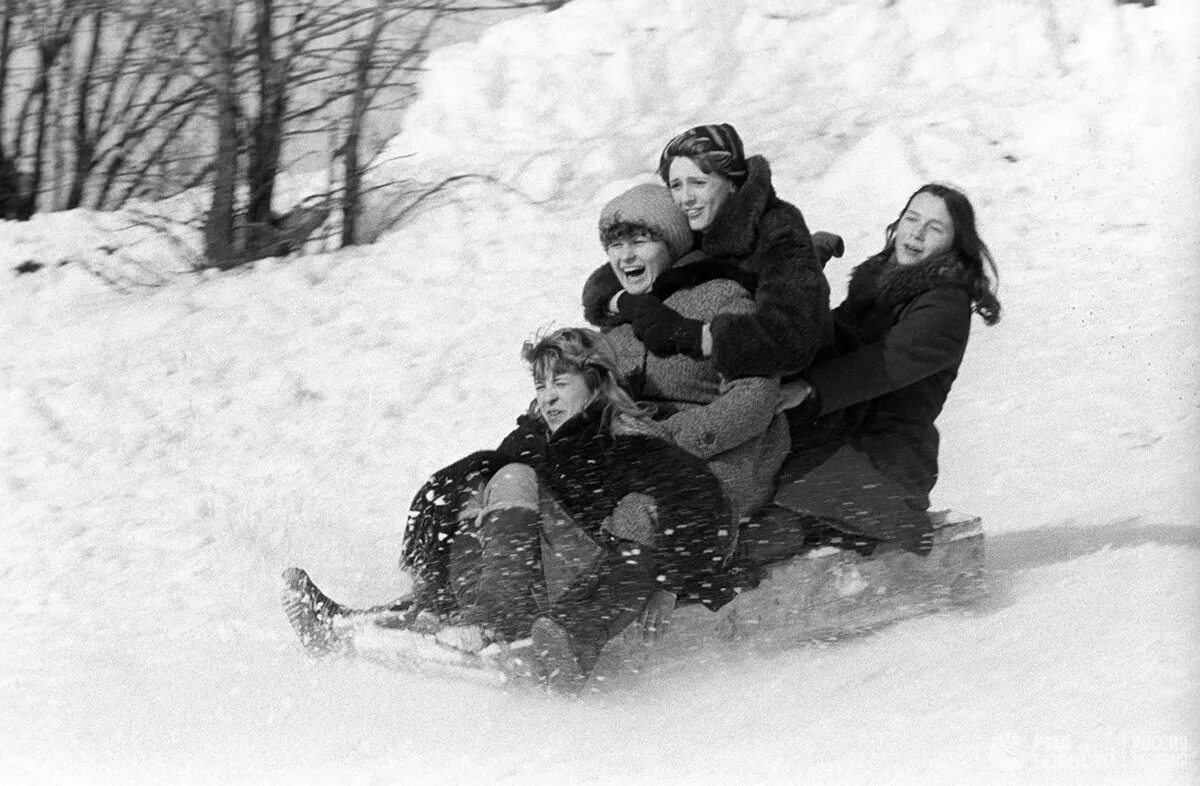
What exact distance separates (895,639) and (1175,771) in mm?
921

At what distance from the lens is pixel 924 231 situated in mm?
3811

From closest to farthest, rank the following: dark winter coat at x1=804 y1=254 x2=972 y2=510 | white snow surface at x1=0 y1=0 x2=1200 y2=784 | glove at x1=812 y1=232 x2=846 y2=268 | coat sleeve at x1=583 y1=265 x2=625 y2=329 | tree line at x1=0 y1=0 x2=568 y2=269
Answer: white snow surface at x1=0 y1=0 x2=1200 y2=784 → dark winter coat at x1=804 y1=254 x2=972 y2=510 → coat sleeve at x1=583 y1=265 x2=625 y2=329 → glove at x1=812 y1=232 x2=846 y2=268 → tree line at x1=0 y1=0 x2=568 y2=269

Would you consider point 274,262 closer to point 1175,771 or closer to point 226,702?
point 226,702

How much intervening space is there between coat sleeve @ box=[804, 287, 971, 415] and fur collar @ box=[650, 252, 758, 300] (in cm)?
26

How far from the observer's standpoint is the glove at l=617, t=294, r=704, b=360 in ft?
11.7

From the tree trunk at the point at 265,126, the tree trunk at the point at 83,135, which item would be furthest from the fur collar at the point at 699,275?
the tree trunk at the point at 83,135

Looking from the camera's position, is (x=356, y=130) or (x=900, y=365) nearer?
(x=900, y=365)

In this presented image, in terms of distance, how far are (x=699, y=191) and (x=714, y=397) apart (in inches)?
18.1

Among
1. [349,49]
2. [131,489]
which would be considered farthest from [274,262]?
[131,489]

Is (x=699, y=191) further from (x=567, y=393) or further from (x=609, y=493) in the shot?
(x=609, y=493)

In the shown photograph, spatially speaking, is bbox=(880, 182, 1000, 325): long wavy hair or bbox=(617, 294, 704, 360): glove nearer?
bbox=(617, 294, 704, 360): glove

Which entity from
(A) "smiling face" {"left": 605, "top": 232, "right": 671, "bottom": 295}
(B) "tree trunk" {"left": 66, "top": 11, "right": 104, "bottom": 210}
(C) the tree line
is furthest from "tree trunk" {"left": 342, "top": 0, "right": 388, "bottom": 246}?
(A) "smiling face" {"left": 605, "top": 232, "right": 671, "bottom": 295}

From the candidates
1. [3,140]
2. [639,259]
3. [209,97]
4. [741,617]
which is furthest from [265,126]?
[741,617]

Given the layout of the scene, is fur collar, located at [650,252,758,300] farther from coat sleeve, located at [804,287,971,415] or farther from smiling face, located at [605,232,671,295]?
coat sleeve, located at [804,287,971,415]
